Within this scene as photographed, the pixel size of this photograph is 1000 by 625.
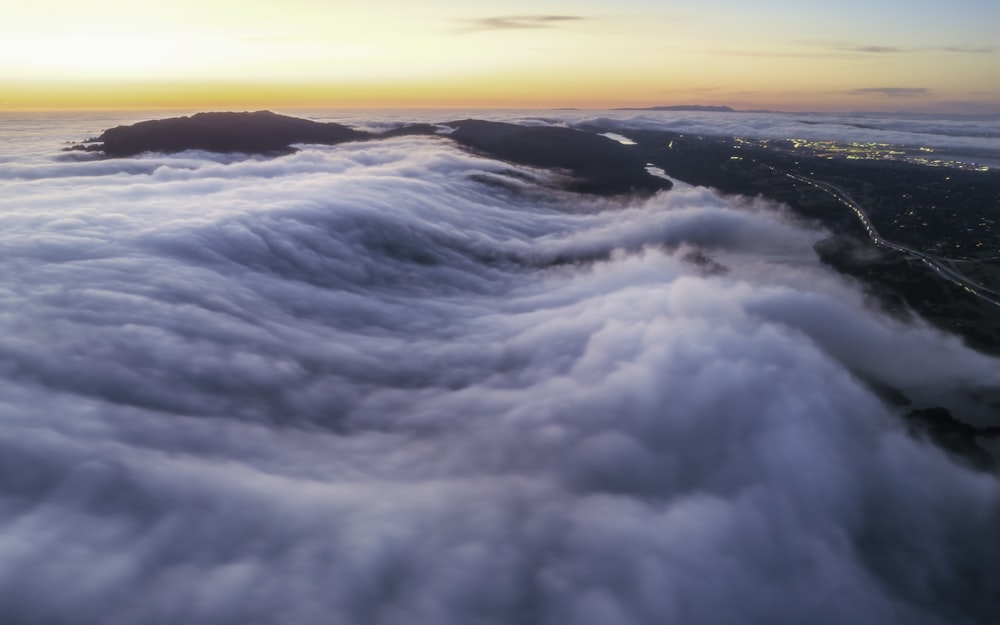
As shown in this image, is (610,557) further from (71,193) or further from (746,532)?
(71,193)

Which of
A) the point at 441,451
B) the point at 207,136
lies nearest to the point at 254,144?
the point at 207,136

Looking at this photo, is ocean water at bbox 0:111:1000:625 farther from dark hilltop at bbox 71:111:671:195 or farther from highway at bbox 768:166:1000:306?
dark hilltop at bbox 71:111:671:195

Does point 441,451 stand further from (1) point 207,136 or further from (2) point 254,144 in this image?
(1) point 207,136

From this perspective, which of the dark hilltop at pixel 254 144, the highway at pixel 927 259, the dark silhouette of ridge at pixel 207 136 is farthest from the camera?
the dark silhouette of ridge at pixel 207 136

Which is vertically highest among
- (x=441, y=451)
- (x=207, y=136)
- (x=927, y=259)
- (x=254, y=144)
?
(x=207, y=136)

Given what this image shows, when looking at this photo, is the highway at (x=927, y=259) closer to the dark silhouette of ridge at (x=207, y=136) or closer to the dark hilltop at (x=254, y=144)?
the dark hilltop at (x=254, y=144)

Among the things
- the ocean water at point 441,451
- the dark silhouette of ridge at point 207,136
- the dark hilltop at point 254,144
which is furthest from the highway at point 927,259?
the dark silhouette of ridge at point 207,136

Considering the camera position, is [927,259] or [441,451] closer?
[441,451]

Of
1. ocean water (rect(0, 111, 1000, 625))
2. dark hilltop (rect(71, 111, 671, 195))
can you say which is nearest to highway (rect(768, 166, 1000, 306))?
ocean water (rect(0, 111, 1000, 625))
